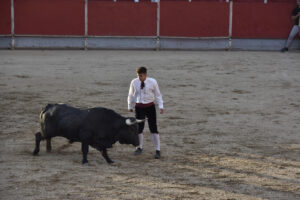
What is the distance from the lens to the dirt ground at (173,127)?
24.2 ft

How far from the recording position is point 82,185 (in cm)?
730

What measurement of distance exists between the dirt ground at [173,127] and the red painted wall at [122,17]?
1.59m

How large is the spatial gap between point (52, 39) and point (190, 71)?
684 centimetres

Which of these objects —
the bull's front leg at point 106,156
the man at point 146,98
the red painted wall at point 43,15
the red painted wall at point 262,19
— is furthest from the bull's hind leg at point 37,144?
the red painted wall at point 262,19

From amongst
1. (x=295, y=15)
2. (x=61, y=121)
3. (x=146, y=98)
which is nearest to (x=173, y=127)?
(x=146, y=98)

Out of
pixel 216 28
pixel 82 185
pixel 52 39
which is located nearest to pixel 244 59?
pixel 216 28

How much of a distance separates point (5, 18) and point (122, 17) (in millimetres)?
4263

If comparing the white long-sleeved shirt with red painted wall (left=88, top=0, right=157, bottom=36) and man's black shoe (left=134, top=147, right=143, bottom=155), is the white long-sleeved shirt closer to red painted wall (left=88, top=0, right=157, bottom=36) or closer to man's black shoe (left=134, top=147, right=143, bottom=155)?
man's black shoe (left=134, top=147, right=143, bottom=155)

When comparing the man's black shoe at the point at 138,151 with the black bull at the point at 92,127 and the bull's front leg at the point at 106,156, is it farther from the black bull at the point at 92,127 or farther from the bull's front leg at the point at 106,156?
the bull's front leg at the point at 106,156

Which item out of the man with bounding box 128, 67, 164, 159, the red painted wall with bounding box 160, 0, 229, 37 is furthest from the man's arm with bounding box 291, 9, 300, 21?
the man with bounding box 128, 67, 164, 159

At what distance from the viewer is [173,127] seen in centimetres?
1102

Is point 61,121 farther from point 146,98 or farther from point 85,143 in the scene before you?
point 146,98

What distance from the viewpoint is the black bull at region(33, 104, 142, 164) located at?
8.36 m

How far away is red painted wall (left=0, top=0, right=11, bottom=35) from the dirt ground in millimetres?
1803
